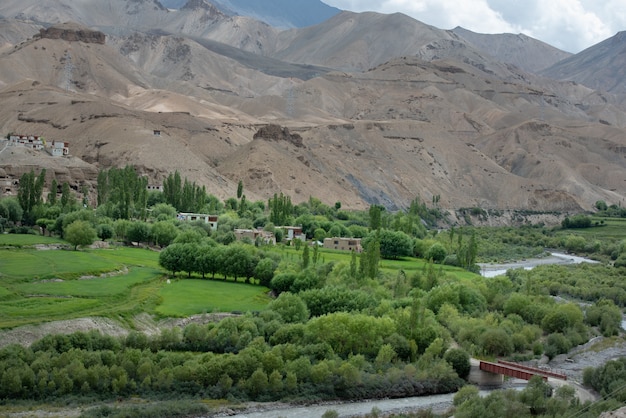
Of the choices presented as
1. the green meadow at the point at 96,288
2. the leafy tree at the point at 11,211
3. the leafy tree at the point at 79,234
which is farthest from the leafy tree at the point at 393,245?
the leafy tree at the point at 11,211

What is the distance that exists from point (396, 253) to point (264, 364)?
54432 millimetres

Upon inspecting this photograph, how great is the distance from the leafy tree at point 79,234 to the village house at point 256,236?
21.1 m

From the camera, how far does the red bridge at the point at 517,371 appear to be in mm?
49688

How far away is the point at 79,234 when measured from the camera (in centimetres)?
7312

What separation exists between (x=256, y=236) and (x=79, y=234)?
25981 mm

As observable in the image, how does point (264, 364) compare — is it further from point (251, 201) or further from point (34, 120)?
point (34, 120)

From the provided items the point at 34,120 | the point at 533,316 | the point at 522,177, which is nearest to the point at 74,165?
the point at 34,120

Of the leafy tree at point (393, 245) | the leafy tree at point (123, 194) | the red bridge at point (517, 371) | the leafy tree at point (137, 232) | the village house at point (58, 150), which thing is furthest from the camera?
the village house at point (58, 150)

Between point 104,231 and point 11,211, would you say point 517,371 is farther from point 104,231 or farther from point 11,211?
point 11,211

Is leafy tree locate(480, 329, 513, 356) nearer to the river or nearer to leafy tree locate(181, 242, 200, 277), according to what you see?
leafy tree locate(181, 242, 200, 277)

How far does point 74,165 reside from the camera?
119625 millimetres

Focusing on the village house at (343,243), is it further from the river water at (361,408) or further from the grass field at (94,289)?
the river water at (361,408)

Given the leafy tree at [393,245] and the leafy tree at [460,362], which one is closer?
the leafy tree at [460,362]

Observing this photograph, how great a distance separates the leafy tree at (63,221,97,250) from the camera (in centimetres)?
7306
